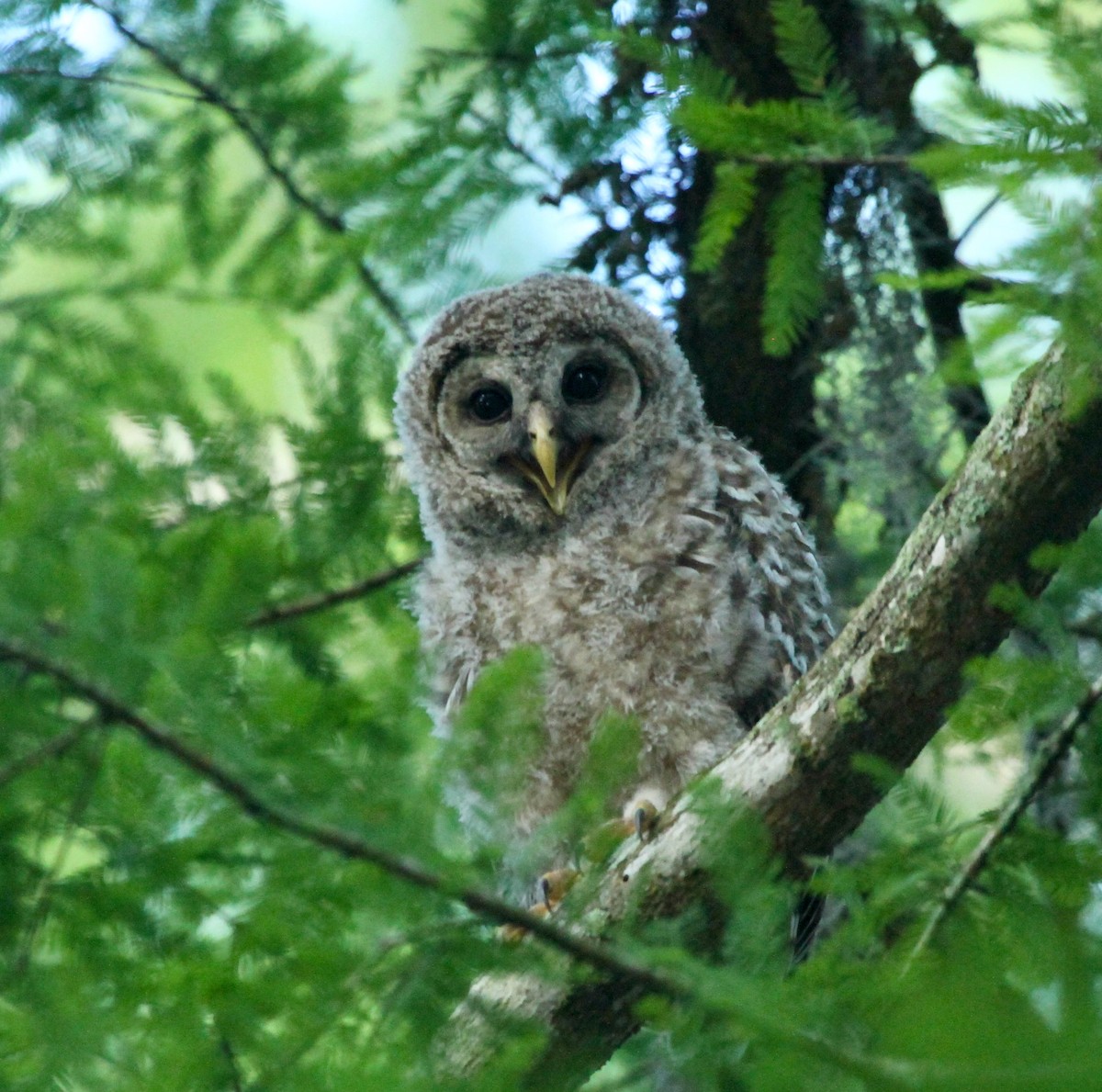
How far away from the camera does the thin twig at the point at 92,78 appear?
159 inches

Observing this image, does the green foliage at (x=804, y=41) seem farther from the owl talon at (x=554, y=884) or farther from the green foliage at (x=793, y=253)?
the owl talon at (x=554, y=884)

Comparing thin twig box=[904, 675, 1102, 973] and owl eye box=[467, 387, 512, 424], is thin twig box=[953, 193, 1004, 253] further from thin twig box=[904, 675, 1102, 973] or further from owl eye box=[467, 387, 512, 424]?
thin twig box=[904, 675, 1102, 973]

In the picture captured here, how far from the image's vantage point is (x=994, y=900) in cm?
200

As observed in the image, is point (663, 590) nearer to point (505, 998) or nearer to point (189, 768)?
point (505, 998)

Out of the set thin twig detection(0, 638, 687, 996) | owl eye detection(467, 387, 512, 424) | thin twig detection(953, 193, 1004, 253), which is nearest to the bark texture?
thin twig detection(0, 638, 687, 996)

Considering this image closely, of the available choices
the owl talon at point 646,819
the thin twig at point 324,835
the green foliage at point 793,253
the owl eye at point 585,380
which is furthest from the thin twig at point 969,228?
the thin twig at point 324,835

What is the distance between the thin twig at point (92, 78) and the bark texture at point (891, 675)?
2.62m

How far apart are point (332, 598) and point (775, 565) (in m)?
1.18

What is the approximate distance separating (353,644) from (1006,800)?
1.98m

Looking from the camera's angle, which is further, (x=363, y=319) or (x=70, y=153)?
(x=70, y=153)

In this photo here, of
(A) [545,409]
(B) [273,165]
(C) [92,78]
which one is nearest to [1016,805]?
(A) [545,409]

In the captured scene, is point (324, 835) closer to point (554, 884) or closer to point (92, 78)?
point (554, 884)

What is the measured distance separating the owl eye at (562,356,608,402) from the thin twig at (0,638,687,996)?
2.12 m

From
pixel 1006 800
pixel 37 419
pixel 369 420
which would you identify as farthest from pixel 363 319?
pixel 1006 800
